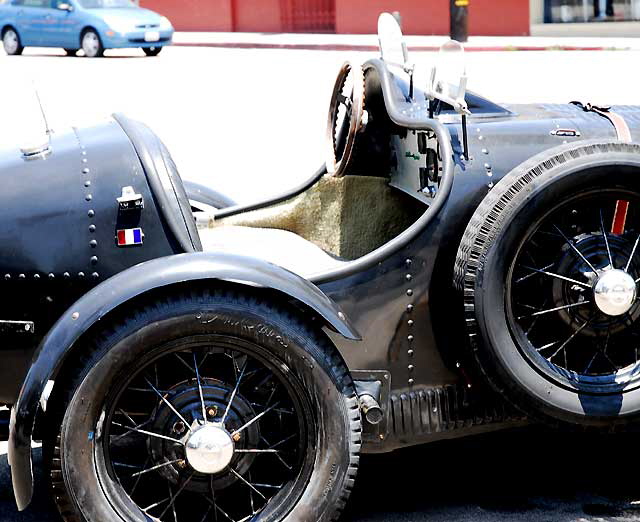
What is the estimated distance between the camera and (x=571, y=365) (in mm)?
3377

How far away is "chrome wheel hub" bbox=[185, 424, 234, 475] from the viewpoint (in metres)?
2.98

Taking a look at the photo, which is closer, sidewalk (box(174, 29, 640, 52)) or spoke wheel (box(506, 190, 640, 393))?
spoke wheel (box(506, 190, 640, 393))

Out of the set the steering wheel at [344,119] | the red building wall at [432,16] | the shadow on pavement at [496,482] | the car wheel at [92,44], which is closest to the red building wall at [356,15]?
the red building wall at [432,16]

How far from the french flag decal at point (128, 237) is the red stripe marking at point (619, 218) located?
1.38 m

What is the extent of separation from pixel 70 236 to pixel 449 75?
128 cm

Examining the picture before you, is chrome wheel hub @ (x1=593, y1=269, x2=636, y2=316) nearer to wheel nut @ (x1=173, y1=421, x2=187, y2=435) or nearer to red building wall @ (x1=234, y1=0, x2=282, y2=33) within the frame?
wheel nut @ (x1=173, y1=421, x2=187, y2=435)

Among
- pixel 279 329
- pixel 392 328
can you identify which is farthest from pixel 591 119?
pixel 279 329

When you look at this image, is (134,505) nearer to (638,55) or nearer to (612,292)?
(612,292)

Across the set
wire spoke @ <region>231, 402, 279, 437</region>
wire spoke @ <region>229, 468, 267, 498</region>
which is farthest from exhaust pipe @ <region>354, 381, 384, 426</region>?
wire spoke @ <region>229, 468, 267, 498</region>

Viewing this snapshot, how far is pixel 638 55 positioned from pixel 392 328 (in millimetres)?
17102

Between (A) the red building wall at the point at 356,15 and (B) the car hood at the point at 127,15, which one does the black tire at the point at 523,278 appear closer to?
(B) the car hood at the point at 127,15

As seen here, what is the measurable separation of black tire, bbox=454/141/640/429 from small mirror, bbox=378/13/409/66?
109cm

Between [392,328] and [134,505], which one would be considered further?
[392,328]

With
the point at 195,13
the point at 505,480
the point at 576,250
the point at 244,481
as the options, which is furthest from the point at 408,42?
the point at 244,481
